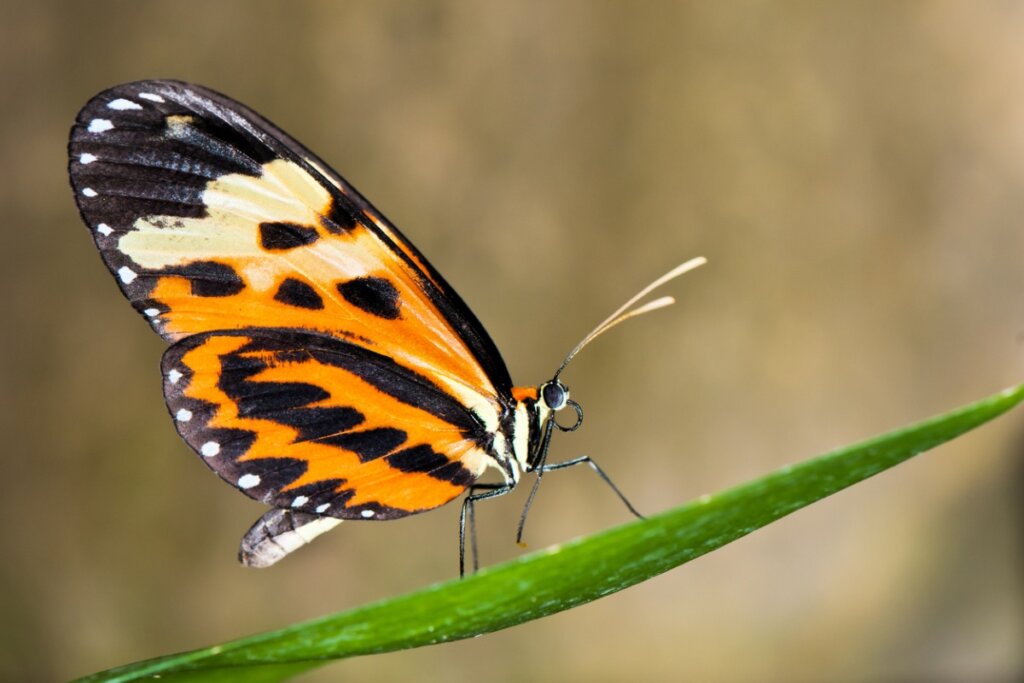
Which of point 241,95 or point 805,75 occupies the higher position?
point 241,95

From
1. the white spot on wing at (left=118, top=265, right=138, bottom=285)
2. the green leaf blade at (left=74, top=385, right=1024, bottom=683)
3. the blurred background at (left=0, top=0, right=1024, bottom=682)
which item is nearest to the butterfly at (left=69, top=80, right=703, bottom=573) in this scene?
the white spot on wing at (left=118, top=265, right=138, bottom=285)

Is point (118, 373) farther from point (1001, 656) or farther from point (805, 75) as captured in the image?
point (1001, 656)

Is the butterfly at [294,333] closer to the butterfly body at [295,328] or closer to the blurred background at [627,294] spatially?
the butterfly body at [295,328]

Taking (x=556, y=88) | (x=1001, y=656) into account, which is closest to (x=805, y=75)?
(x=556, y=88)

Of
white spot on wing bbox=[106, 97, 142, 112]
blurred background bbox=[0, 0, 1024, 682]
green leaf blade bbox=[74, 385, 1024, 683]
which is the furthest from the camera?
blurred background bbox=[0, 0, 1024, 682]

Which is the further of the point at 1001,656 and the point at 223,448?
the point at 1001,656

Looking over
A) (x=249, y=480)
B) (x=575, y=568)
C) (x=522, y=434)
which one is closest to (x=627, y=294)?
(x=522, y=434)

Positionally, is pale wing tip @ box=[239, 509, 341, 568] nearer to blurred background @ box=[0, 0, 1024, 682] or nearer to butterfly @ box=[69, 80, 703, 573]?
butterfly @ box=[69, 80, 703, 573]
